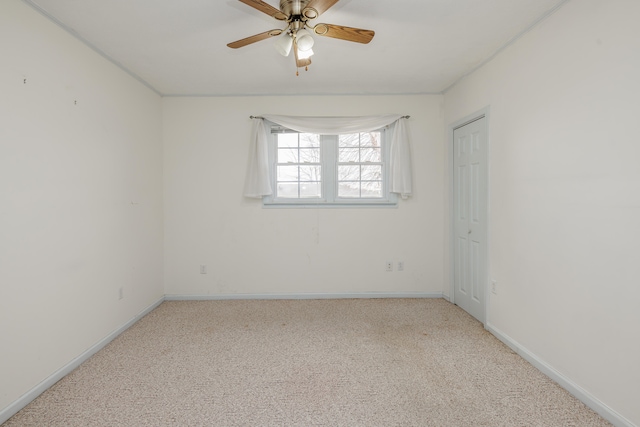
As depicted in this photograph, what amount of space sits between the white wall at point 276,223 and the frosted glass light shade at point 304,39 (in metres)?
1.89

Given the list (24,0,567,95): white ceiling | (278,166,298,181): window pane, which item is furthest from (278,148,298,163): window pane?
(24,0,567,95): white ceiling

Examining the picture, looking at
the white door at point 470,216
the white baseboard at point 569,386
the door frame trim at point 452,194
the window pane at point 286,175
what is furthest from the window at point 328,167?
the white baseboard at point 569,386

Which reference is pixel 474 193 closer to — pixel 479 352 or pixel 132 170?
pixel 479 352

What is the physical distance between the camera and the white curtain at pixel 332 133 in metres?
3.86

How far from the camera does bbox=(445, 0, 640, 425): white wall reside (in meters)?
1.72

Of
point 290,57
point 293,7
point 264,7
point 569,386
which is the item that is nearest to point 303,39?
point 293,7

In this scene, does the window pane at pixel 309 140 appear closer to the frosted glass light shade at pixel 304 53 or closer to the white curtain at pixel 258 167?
the white curtain at pixel 258 167

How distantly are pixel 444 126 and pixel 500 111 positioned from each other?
1146mm

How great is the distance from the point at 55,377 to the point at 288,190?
108 inches

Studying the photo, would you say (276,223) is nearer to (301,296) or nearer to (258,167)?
(258,167)

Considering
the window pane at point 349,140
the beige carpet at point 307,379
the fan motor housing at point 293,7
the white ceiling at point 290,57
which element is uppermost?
the white ceiling at point 290,57

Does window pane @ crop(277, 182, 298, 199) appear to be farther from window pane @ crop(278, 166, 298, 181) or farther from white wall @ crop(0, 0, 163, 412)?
white wall @ crop(0, 0, 163, 412)

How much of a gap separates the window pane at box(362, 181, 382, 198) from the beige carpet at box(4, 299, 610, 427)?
1545mm

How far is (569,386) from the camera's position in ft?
6.76
